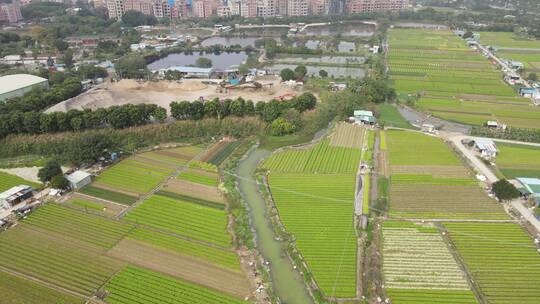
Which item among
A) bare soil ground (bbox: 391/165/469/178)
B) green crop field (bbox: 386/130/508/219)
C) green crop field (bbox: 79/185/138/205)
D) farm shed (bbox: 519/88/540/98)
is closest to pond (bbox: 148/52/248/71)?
green crop field (bbox: 386/130/508/219)

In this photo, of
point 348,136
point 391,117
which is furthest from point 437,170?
point 391,117

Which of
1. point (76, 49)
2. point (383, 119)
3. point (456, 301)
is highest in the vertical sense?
point (76, 49)

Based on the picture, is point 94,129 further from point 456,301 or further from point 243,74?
point 456,301

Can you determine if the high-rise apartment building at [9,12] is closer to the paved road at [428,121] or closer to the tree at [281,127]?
the tree at [281,127]

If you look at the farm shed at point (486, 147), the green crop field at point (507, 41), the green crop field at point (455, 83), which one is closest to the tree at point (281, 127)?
the farm shed at point (486, 147)

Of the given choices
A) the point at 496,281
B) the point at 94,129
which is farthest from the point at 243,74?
the point at 496,281

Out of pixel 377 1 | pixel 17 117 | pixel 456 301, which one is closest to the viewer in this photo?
pixel 456 301

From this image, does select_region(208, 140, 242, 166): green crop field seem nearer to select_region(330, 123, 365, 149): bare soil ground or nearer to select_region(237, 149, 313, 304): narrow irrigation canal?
select_region(237, 149, 313, 304): narrow irrigation canal
